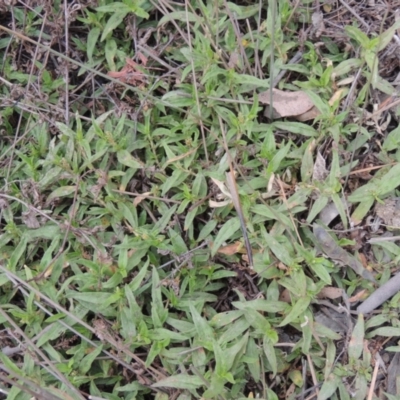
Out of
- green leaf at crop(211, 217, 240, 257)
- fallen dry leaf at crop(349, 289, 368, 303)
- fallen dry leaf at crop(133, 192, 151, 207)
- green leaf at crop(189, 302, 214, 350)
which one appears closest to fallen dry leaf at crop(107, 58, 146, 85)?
fallen dry leaf at crop(133, 192, 151, 207)

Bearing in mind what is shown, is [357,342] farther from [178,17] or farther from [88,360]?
[178,17]

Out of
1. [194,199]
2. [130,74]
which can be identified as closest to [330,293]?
[194,199]

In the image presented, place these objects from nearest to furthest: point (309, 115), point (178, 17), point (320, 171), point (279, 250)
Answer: point (279, 250)
point (320, 171)
point (309, 115)
point (178, 17)

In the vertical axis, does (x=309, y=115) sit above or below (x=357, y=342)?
above

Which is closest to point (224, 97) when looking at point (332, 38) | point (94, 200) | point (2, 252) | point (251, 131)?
point (251, 131)

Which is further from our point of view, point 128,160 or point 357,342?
point 128,160

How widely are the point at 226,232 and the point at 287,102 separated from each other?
0.66 meters

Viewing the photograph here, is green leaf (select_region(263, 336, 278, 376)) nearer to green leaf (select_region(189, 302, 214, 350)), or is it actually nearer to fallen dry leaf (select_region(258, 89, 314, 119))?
green leaf (select_region(189, 302, 214, 350))

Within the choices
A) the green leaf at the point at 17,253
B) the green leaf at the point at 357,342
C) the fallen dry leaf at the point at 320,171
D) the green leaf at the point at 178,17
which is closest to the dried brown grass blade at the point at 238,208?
the fallen dry leaf at the point at 320,171

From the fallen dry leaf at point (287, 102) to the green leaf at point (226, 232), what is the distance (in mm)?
547

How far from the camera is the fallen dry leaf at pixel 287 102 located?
228 cm

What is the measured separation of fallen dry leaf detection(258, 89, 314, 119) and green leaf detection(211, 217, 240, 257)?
0.55m

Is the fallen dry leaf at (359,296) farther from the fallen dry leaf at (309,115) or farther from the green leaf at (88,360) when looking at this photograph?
the green leaf at (88,360)

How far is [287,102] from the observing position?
2.30m
